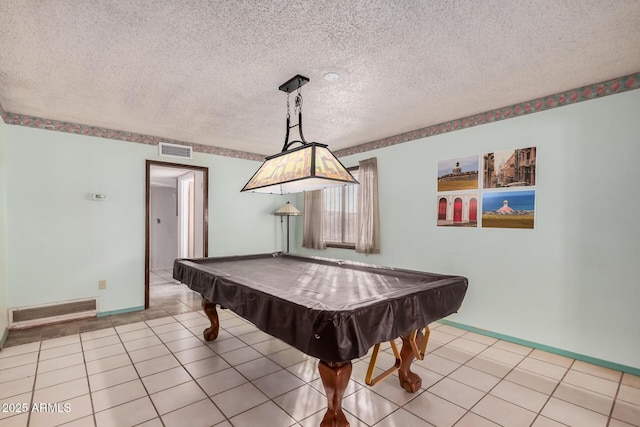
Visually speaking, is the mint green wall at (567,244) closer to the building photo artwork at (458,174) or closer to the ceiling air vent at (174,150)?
the building photo artwork at (458,174)

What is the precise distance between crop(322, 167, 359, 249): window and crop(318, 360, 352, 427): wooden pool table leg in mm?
3236

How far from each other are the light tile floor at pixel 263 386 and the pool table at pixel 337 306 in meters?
0.31

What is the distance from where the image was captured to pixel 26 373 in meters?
2.48

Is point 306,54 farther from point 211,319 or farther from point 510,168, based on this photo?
point 211,319

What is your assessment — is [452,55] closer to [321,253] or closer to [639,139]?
[639,139]

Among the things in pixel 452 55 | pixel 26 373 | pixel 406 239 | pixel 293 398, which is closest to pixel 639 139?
pixel 452 55

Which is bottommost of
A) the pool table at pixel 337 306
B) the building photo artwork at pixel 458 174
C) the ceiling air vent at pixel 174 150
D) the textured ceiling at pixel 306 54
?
the pool table at pixel 337 306

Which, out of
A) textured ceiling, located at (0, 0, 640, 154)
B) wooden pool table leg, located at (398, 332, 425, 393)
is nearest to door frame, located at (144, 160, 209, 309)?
textured ceiling, located at (0, 0, 640, 154)

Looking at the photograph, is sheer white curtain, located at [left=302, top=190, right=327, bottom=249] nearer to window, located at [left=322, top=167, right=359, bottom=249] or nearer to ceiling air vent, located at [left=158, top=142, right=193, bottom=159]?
window, located at [left=322, top=167, right=359, bottom=249]

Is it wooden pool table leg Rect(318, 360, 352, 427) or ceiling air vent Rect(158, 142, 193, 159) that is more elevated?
ceiling air vent Rect(158, 142, 193, 159)

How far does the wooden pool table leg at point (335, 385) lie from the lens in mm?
1648

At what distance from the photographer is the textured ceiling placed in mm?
1749

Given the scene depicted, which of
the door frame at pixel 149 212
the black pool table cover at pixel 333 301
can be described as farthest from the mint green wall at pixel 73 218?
the black pool table cover at pixel 333 301

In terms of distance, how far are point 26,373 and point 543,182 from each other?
5.01m
